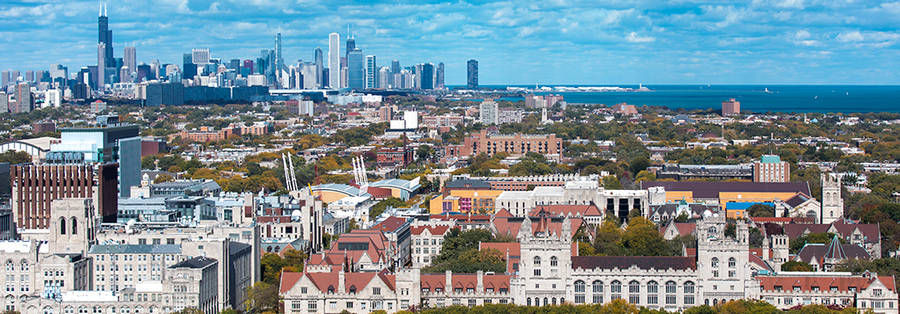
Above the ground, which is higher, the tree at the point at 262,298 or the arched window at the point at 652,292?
the arched window at the point at 652,292

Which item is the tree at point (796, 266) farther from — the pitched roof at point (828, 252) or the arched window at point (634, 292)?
the arched window at point (634, 292)

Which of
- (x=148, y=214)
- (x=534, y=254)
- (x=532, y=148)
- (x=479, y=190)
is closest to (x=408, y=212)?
(x=479, y=190)

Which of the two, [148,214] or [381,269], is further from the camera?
[148,214]

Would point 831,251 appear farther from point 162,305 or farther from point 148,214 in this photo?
point 148,214

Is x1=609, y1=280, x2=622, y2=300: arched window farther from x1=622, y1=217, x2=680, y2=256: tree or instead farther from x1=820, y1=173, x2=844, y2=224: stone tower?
x1=820, y1=173, x2=844, y2=224: stone tower

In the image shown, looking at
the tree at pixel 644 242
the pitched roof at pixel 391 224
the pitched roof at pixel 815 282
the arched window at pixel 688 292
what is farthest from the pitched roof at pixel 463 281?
the pitched roof at pixel 391 224

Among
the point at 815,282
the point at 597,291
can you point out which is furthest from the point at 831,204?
the point at 597,291

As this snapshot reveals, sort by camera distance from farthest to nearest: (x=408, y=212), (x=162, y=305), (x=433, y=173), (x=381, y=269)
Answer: (x=433, y=173) → (x=408, y=212) → (x=381, y=269) → (x=162, y=305)
